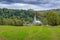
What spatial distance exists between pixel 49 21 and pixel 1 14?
30.9 meters

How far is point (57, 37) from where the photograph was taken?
29.9 metres

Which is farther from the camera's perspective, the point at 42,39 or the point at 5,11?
the point at 5,11

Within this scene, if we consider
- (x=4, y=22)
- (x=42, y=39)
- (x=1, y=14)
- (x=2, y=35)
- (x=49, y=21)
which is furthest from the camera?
(x=1, y=14)

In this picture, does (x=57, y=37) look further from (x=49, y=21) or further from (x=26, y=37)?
(x=49, y=21)

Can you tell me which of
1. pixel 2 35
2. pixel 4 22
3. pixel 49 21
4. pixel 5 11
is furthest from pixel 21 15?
pixel 2 35

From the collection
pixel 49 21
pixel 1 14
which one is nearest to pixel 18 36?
pixel 49 21

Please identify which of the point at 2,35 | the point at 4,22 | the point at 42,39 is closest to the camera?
the point at 42,39

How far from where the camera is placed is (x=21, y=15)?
316 ft

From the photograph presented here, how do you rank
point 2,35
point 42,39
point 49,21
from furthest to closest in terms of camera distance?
point 49,21
point 2,35
point 42,39

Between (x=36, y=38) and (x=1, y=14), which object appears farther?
(x=1, y=14)

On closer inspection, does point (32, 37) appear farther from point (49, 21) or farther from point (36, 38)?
point (49, 21)

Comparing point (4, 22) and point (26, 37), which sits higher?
point (26, 37)

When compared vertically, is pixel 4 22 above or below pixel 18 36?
below

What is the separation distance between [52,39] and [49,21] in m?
39.7
